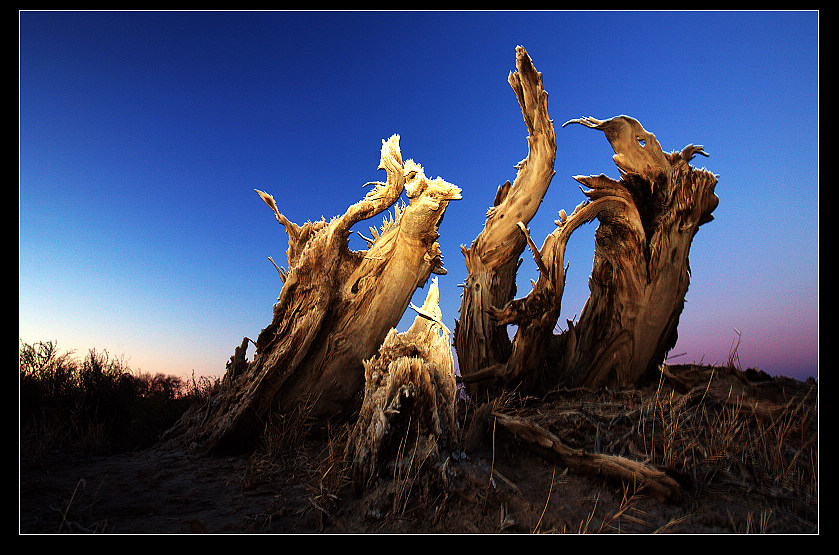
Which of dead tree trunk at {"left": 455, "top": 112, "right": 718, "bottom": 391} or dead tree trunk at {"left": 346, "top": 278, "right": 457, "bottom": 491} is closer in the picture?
dead tree trunk at {"left": 346, "top": 278, "right": 457, "bottom": 491}

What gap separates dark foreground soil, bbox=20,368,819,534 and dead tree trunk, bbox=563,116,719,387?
1.79m

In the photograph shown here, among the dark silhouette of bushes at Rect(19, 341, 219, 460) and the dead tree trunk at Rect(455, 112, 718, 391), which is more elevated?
the dead tree trunk at Rect(455, 112, 718, 391)

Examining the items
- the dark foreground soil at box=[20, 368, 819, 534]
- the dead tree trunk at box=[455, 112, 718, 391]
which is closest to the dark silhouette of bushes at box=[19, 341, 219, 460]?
the dark foreground soil at box=[20, 368, 819, 534]

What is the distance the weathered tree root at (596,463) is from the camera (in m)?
3.35

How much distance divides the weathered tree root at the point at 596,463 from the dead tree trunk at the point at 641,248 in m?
3.33

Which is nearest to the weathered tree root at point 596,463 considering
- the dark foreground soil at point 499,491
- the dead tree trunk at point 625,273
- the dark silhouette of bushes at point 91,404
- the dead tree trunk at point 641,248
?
the dark foreground soil at point 499,491

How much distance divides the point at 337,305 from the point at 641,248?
4.54 metres


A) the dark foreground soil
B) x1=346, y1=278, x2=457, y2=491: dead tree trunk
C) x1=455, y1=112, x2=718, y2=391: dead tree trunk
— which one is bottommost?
the dark foreground soil

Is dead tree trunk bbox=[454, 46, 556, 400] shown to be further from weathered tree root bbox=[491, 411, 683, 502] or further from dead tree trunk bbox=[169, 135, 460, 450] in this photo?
weathered tree root bbox=[491, 411, 683, 502]

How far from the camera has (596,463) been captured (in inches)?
145

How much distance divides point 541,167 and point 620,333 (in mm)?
2773

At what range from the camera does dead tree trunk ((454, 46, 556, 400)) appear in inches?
289

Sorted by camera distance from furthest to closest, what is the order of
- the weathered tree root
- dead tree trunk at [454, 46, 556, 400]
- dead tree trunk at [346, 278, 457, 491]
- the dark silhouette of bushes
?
dead tree trunk at [454, 46, 556, 400], the dark silhouette of bushes, dead tree trunk at [346, 278, 457, 491], the weathered tree root

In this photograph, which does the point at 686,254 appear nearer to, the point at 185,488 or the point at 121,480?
the point at 185,488
